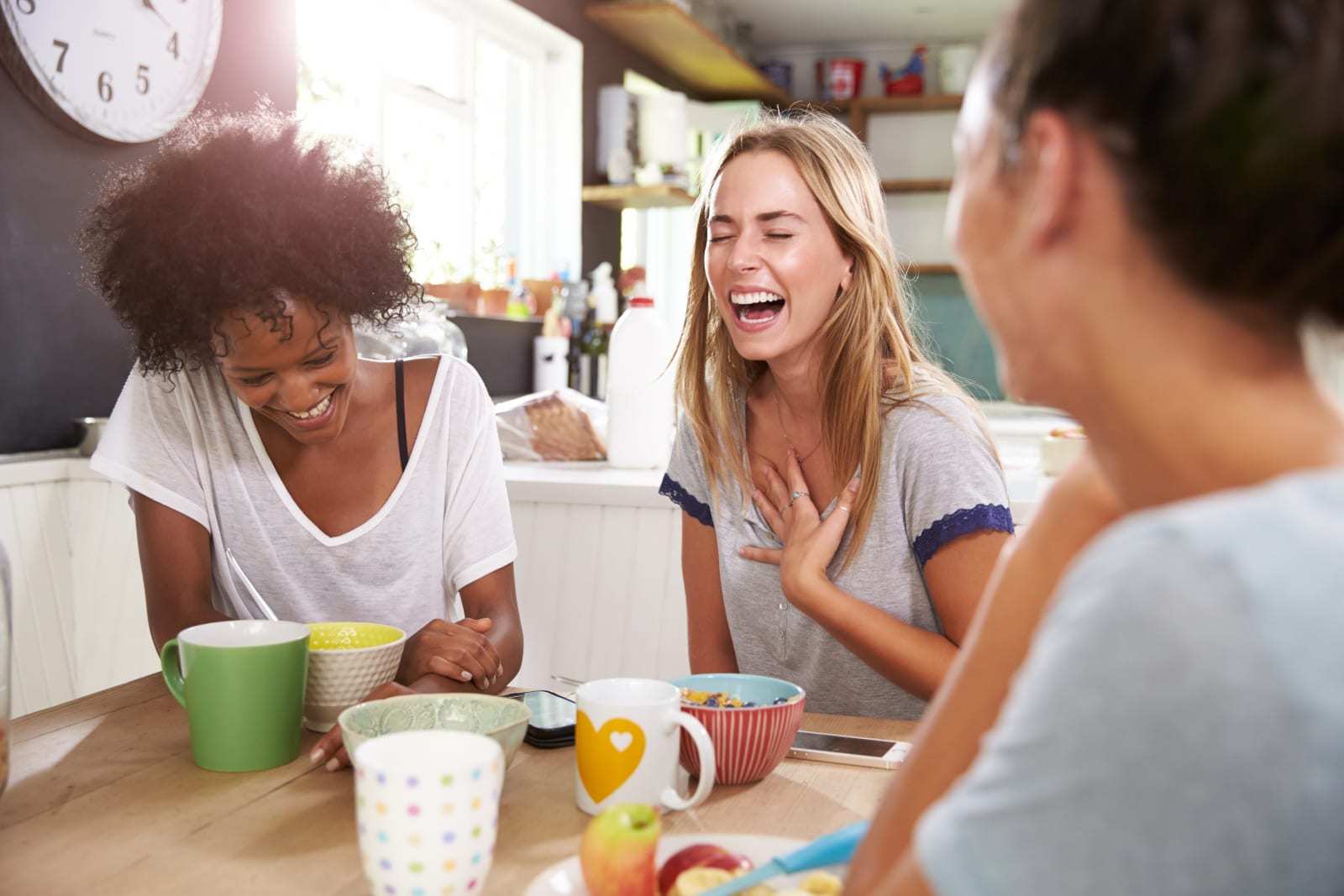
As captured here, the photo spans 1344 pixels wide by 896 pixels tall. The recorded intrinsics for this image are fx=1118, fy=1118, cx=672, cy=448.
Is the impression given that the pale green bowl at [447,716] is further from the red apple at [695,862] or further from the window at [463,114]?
the window at [463,114]

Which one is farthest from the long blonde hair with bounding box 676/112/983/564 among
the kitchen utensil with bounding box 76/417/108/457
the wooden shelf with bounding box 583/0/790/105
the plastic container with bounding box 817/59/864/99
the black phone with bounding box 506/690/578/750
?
the plastic container with bounding box 817/59/864/99

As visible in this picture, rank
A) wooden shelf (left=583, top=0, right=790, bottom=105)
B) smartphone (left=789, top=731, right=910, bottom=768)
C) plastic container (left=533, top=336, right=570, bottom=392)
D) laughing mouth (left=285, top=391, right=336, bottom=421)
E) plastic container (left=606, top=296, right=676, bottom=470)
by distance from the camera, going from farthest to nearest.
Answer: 1. wooden shelf (left=583, top=0, right=790, bottom=105)
2. plastic container (left=533, top=336, right=570, bottom=392)
3. plastic container (left=606, top=296, right=676, bottom=470)
4. laughing mouth (left=285, top=391, right=336, bottom=421)
5. smartphone (left=789, top=731, right=910, bottom=768)

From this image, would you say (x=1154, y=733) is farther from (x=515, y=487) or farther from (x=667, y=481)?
(x=515, y=487)

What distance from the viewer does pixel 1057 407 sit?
0.45m

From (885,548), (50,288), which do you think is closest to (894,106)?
(50,288)

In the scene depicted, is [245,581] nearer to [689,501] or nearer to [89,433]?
[689,501]

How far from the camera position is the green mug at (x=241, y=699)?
856 mm

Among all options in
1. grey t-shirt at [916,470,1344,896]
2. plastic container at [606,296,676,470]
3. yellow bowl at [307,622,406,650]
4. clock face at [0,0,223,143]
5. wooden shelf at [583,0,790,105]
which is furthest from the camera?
wooden shelf at [583,0,790,105]

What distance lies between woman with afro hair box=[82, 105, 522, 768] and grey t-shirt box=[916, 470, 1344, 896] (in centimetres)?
81

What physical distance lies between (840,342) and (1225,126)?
1005 mm

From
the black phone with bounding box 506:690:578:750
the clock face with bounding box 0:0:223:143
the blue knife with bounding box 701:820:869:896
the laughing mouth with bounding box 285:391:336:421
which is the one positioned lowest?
the black phone with bounding box 506:690:578:750

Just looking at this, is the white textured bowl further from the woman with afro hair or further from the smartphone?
the smartphone

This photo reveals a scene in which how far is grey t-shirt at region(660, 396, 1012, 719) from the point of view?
1198 millimetres

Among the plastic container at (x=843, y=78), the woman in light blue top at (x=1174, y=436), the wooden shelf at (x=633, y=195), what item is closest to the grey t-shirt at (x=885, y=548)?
the woman in light blue top at (x=1174, y=436)
